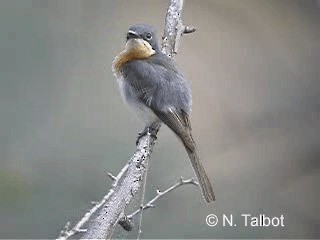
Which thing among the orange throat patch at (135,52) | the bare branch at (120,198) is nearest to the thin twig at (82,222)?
the bare branch at (120,198)

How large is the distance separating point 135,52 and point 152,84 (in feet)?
0.23

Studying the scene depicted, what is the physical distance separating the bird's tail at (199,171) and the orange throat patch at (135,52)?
176mm

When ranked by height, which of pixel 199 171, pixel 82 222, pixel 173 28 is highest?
pixel 173 28

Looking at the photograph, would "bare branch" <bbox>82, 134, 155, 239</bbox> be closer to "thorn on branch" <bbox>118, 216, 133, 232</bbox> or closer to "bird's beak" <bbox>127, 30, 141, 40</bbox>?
"thorn on branch" <bbox>118, 216, 133, 232</bbox>

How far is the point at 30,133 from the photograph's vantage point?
1.50 meters

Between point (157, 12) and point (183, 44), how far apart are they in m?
0.08

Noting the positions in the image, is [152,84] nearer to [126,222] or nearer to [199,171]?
[199,171]

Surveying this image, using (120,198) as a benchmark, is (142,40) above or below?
above

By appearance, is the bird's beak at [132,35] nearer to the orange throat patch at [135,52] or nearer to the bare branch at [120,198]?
the orange throat patch at [135,52]

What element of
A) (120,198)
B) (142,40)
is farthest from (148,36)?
(120,198)

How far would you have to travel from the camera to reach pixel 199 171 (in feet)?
4.07

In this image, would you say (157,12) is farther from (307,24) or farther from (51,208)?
(51,208)

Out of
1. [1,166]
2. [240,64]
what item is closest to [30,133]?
[1,166]

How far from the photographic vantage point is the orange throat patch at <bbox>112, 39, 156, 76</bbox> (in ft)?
4.34
